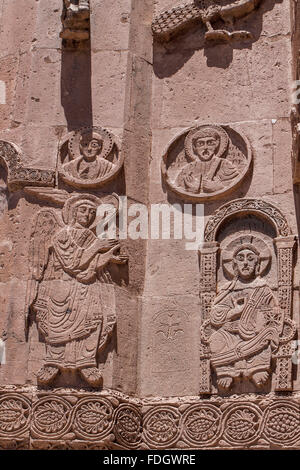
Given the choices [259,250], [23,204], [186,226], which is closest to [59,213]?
[23,204]

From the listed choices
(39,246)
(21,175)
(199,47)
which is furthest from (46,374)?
(199,47)

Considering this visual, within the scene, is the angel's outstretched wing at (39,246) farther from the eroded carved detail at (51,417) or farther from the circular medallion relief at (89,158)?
the eroded carved detail at (51,417)

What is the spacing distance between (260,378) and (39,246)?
7.95 ft

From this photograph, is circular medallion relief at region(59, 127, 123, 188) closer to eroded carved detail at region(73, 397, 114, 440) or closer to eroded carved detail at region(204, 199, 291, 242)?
eroded carved detail at region(204, 199, 291, 242)

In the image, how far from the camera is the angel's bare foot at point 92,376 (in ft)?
34.9

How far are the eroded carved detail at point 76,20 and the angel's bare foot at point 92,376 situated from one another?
352 cm

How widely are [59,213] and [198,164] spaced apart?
4.70 ft

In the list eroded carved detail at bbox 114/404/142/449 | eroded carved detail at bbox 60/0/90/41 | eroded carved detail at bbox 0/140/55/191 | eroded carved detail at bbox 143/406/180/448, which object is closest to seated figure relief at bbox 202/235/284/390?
eroded carved detail at bbox 143/406/180/448

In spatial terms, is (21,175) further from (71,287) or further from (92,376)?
(92,376)

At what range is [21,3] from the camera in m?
12.6

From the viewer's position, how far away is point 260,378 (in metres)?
10.5

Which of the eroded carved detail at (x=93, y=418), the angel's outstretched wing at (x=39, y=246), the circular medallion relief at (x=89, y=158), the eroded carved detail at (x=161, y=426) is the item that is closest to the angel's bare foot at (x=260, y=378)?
the eroded carved detail at (x=161, y=426)

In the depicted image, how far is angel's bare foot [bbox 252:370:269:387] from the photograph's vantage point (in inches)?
415

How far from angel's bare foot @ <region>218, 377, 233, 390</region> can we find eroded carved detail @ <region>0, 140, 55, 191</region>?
8.31ft
